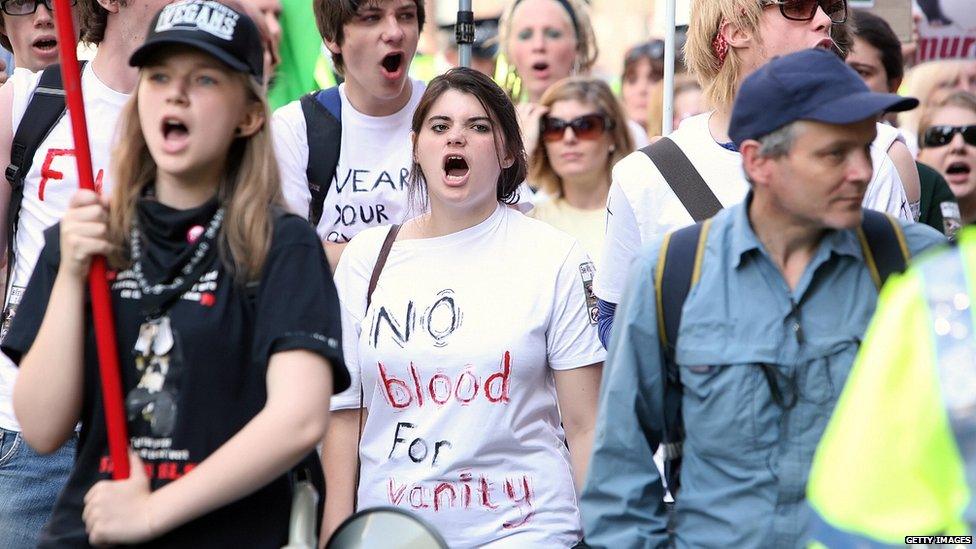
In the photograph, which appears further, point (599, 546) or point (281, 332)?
point (599, 546)

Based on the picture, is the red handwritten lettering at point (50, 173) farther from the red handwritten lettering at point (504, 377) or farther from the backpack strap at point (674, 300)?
the backpack strap at point (674, 300)

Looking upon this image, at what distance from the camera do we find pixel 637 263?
349 cm

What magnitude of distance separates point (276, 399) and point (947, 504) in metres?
1.45

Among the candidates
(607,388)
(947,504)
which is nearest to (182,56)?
(607,388)

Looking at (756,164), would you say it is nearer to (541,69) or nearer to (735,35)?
(735,35)

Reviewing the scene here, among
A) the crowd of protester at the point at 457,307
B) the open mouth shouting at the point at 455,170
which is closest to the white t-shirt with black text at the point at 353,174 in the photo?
the crowd of protester at the point at 457,307

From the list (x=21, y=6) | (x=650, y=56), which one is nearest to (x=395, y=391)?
(x=21, y=6)

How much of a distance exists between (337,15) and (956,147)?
3425mm

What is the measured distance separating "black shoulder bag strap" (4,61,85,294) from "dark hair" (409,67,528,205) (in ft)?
3.66

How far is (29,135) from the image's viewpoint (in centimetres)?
450

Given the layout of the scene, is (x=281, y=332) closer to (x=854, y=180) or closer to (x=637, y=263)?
(x=637, y=263)

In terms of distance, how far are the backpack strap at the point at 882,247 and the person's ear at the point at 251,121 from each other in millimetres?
1374

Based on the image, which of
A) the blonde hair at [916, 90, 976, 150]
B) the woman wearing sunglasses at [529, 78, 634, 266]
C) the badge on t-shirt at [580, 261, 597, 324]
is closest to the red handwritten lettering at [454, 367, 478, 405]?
the badge on t-shirt at [580, 261, 597, 324]

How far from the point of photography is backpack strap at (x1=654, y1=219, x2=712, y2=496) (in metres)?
3.41
